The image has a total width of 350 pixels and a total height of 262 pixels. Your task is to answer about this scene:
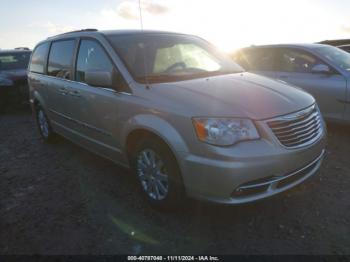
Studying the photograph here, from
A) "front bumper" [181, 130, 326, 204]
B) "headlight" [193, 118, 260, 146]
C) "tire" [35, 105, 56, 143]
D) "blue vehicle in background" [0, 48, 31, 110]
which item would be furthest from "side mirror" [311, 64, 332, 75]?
"blue vehicle in background" [0, 48, 31, 110]

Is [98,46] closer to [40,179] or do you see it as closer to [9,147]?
[40,179]

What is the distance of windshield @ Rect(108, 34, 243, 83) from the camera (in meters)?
3.46

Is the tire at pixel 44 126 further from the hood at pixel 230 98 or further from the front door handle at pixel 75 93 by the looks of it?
the hood at pixel 230 98

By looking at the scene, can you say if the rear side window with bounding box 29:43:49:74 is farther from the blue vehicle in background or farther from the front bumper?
the front bumper

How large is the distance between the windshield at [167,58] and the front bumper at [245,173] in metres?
1.10

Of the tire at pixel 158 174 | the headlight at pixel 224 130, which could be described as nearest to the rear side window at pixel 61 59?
the tire at pixel 158 174

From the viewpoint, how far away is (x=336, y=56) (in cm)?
548

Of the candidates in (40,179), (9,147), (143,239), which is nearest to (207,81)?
(143,239)

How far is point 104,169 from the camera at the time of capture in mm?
4543

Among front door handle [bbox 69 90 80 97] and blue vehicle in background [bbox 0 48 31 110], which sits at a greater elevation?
front door handle [bbox 69 90 80 97]

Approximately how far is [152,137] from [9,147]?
3.97 m

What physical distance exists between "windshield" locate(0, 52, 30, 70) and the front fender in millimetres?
7627

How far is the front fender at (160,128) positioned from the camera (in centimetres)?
278

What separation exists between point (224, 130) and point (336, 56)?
150 inches
